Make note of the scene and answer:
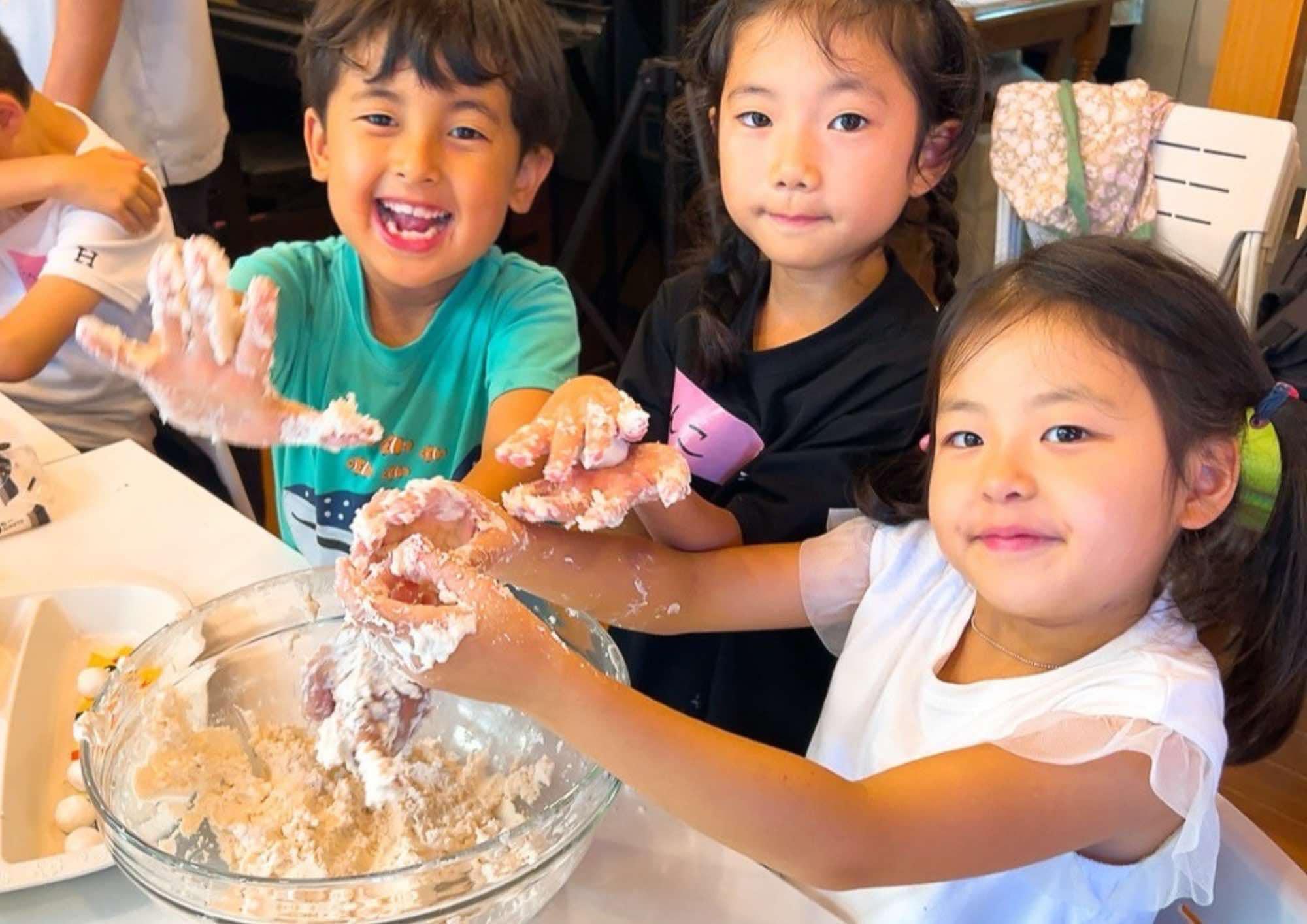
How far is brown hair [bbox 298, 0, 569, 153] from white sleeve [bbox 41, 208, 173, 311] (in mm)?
519

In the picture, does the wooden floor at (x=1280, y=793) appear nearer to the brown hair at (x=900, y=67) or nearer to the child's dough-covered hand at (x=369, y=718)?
the brown hair at (x=900, y=67)

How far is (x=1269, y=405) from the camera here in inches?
33.3

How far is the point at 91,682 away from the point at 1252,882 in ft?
2.91

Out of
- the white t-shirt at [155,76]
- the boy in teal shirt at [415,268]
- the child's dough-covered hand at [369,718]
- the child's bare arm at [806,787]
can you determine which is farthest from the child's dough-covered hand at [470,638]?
the white t-shirt at [155,76]

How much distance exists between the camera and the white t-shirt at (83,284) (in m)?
1.58

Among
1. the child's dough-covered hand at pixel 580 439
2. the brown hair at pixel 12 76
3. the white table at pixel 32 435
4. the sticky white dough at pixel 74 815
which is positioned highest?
the brown hair at pixel 12 76

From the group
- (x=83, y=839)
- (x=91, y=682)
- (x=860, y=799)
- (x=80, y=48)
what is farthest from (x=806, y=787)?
(x=80, y=48)

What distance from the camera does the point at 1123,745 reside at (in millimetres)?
786

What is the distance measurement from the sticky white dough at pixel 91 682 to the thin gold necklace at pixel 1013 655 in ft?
2.39

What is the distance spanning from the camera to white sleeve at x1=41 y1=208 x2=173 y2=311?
5.14ft

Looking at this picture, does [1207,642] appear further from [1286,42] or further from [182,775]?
[1286,42]

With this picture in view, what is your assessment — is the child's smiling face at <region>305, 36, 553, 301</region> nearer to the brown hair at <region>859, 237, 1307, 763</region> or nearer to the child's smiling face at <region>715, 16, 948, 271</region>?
the child's smiling face at <region>715, 16, 948, 271</region>

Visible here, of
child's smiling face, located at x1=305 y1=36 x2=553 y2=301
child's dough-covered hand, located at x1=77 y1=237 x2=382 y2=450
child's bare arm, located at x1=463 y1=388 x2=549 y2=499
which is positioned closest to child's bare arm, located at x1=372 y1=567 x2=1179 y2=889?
child's dough-covered hand, located at x1=77 y1=237 x2=382 y2=450

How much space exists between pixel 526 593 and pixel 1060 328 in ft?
1.48
